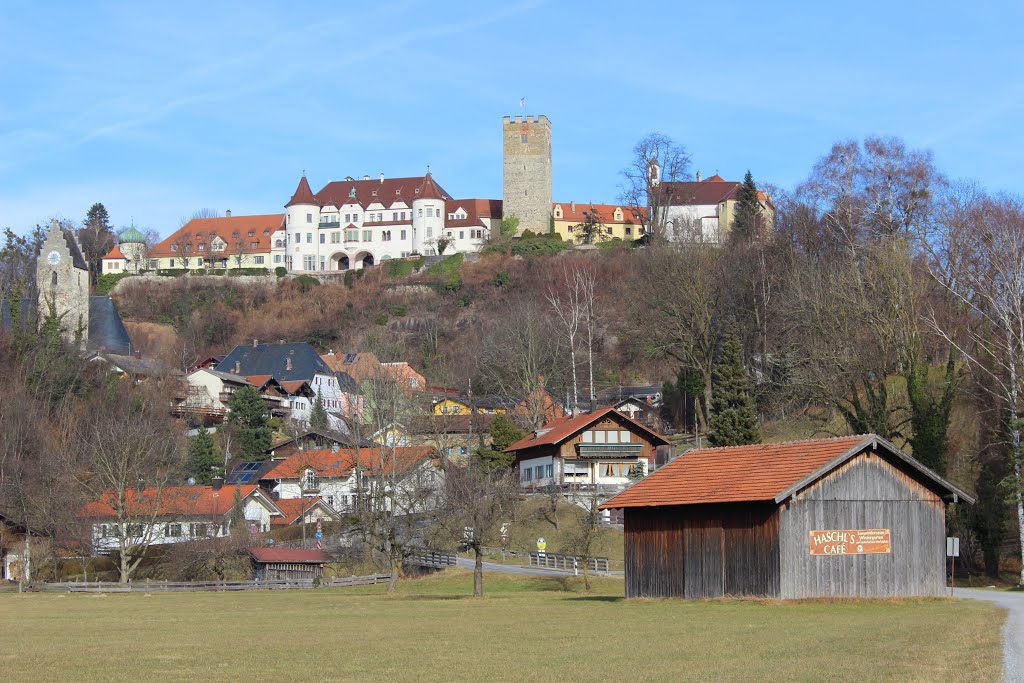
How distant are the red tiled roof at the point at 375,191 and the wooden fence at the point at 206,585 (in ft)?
→ 296

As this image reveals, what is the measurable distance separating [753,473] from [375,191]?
11638cm

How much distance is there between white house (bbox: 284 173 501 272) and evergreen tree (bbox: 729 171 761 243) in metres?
31.7

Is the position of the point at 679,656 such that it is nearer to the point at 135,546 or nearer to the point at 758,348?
the point at 135,546

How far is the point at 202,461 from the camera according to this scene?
81.8m

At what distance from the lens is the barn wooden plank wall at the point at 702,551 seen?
107 ft

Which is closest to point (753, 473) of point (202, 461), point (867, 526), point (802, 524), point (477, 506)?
point (802, 524)

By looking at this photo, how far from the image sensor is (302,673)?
19250 mm

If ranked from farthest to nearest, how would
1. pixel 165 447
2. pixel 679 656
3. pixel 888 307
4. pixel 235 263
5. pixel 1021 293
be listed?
pixel 235 263
pixel 165 447
pixel 888 307
pixel 1021 293
pixel 679 656

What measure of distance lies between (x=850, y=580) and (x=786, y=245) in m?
48.3

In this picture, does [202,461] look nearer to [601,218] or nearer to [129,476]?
[129,476]

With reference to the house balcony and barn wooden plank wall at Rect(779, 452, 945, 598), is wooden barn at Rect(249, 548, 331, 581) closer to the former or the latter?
the house balcony

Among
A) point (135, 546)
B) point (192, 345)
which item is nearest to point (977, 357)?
point (135, 546)

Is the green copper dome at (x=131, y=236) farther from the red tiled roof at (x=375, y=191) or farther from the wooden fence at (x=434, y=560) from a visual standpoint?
the wooden fence at (x=434, y=560)

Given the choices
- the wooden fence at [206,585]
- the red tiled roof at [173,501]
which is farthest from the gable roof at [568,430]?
the wooden fence at [206,585]
